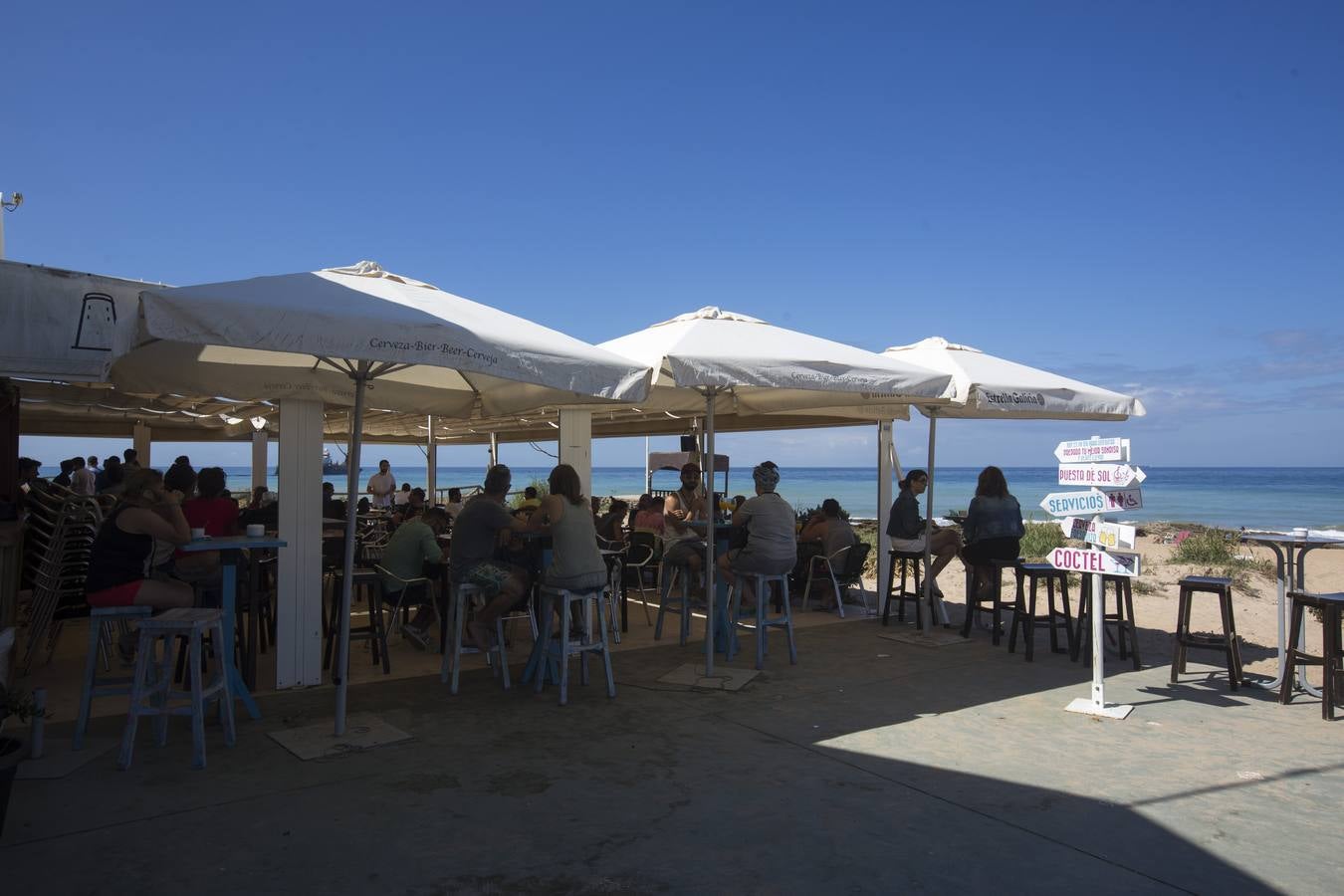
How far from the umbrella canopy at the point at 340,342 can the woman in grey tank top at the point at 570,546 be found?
0.82m

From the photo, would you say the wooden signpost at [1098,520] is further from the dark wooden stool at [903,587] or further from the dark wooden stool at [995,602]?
the dark wooden stool at [903,587]

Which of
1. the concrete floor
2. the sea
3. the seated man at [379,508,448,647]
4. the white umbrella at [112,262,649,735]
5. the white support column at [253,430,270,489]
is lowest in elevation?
the sea

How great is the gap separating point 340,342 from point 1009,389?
503 cm

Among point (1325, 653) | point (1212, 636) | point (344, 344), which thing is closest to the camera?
point (344, 344)

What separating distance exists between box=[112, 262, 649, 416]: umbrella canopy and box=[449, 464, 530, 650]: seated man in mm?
1018

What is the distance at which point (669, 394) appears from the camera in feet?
24.6

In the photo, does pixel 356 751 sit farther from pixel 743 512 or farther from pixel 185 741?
pixel 743 512

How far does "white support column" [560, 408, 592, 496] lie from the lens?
22.3ft

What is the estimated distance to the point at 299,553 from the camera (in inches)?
209

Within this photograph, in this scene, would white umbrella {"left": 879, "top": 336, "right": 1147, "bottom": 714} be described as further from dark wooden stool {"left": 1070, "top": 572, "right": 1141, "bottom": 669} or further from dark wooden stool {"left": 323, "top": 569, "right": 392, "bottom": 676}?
dark wooden stool {"left": 323, "top": 569, "right": 392, "bottom": 676}

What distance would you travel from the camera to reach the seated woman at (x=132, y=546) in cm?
420

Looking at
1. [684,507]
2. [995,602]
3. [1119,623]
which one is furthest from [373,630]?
[1119,623]

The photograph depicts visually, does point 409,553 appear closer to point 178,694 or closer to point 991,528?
point 178,694

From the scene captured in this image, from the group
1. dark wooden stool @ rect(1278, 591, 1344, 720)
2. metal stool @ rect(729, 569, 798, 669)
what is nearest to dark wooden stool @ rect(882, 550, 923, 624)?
metal stool @ rect(729, 569, 798, 669)
